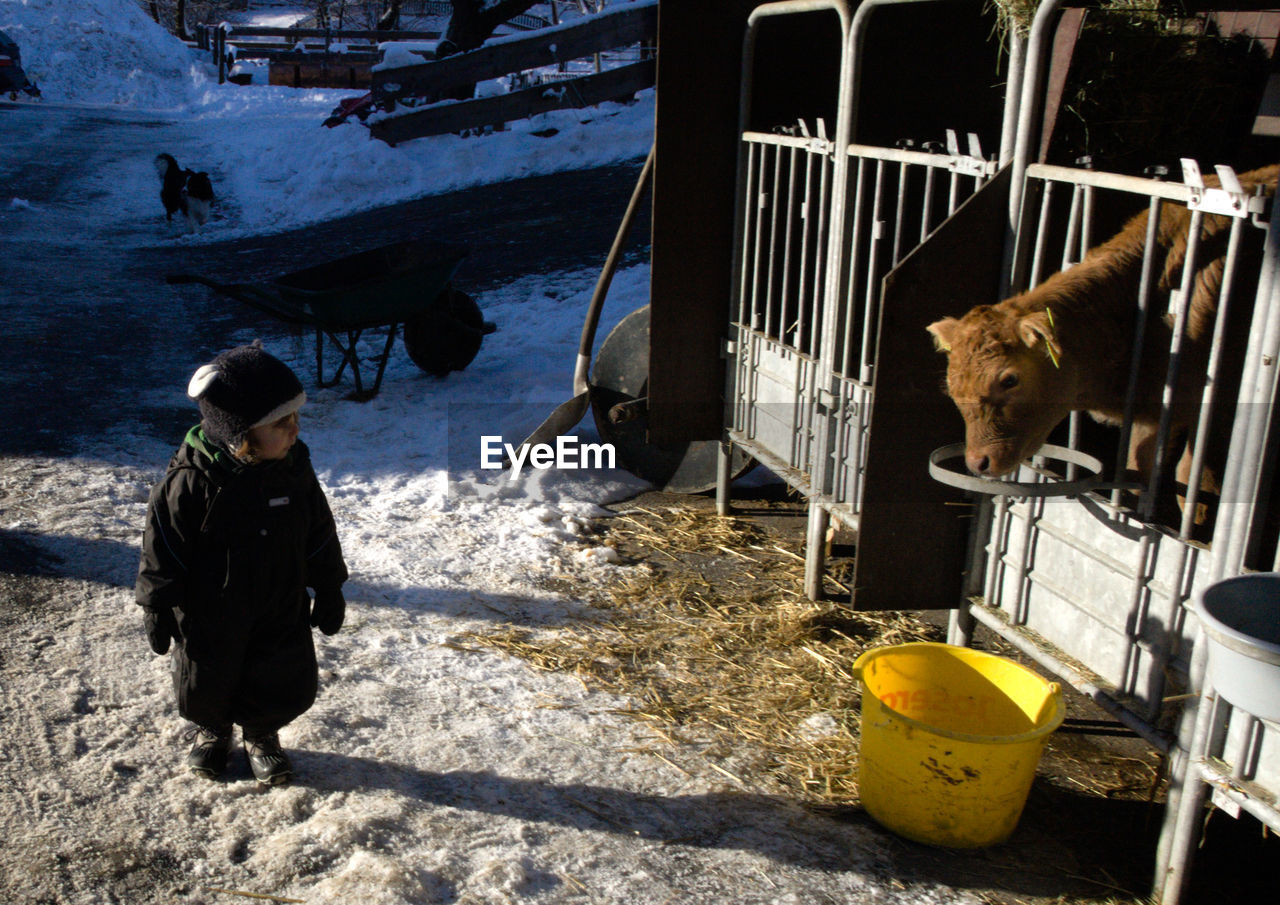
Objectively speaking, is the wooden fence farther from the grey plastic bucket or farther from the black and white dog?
the grey plastic bucket

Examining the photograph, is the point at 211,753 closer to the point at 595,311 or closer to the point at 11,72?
the point at 595,311

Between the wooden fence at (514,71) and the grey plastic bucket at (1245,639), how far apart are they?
14332mm

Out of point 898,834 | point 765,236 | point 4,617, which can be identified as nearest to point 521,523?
point 765,236

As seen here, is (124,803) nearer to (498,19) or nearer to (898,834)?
(898,834)

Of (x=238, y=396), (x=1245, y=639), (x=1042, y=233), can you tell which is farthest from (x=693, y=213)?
(x=1245, y=639)

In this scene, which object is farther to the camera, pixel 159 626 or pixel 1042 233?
pixel 1042 233

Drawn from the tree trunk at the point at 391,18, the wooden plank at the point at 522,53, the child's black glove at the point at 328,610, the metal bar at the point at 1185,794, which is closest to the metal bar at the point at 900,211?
the metal bar at the point at 1185,794

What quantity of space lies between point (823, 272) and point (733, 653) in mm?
1868

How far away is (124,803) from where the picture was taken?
3.07m

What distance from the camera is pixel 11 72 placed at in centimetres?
2984

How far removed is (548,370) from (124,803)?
490cm

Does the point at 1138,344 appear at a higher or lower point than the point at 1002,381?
higher

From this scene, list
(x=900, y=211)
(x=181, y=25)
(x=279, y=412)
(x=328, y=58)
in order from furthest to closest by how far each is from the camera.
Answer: (x=181, y=25) → (x=328, y=58) → (x=900, y=211) → (x=279, y=412)

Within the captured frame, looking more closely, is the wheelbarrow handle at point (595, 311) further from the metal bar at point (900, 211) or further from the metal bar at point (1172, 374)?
the metal bar at point (1172, 374)
